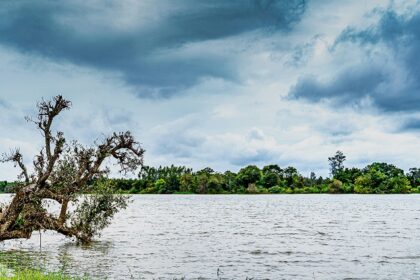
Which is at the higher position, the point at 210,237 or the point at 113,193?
the point at 113,193

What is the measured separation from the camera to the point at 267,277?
35625 mm

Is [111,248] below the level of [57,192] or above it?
below

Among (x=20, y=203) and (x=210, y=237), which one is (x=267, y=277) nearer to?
(x=20, y=203)

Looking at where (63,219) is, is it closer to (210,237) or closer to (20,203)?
(20,203)

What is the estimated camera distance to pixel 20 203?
37.4 m

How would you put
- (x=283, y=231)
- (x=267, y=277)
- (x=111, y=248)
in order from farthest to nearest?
(x=283, y=231)
(x=111, y=248)
(x=267, y=277)

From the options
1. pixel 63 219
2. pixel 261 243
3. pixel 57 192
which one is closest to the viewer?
pixel 57 192

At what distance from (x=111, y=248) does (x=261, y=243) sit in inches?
629

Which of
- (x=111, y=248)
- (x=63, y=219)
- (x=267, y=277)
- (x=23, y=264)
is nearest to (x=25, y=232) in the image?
(x=23, y=264)

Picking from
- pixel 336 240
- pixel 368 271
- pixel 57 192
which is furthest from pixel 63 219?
pixel 336 240

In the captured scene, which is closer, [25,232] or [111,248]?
[25,232]

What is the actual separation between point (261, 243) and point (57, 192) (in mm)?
23835

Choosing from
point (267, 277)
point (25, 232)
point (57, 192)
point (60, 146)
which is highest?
point (60, 146)

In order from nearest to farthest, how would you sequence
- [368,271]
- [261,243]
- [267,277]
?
[267,277]
[368,271]
[261,243]
